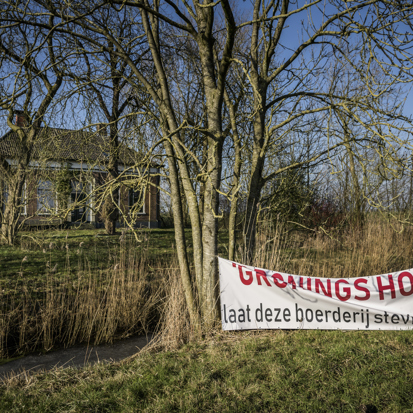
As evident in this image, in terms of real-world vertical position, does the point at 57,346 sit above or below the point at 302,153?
below

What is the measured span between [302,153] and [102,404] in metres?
6.74

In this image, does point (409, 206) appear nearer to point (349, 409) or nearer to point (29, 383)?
point (349, 409)

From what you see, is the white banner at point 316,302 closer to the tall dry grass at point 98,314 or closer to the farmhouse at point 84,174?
the tall dry grass at point 98,314

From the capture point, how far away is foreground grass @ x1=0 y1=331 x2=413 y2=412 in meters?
2.82

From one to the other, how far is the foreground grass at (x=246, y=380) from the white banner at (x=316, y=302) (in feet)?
Result: 0.80

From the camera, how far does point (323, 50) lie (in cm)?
646

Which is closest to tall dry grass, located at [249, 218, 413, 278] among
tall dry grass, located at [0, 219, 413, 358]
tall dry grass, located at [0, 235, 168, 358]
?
tall dry grass, located at [0, 219, 413, 358]

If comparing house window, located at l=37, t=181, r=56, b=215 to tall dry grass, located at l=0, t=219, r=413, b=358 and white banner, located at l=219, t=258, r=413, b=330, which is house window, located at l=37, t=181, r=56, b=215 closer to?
tall dry grass, located at l=0, t=219, r=413, b=358

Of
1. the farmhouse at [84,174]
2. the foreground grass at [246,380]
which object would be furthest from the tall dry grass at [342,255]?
the farmhouse at [84,174]

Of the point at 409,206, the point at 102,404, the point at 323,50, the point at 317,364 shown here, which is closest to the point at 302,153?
the point at 323,50

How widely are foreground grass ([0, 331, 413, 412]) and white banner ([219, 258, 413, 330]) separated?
243 mm

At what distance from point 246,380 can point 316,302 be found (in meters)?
1.71

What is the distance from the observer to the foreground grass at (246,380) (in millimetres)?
2822

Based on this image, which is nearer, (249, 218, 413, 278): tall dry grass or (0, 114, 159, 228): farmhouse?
(0, 114, 159, 228): farmhouse
